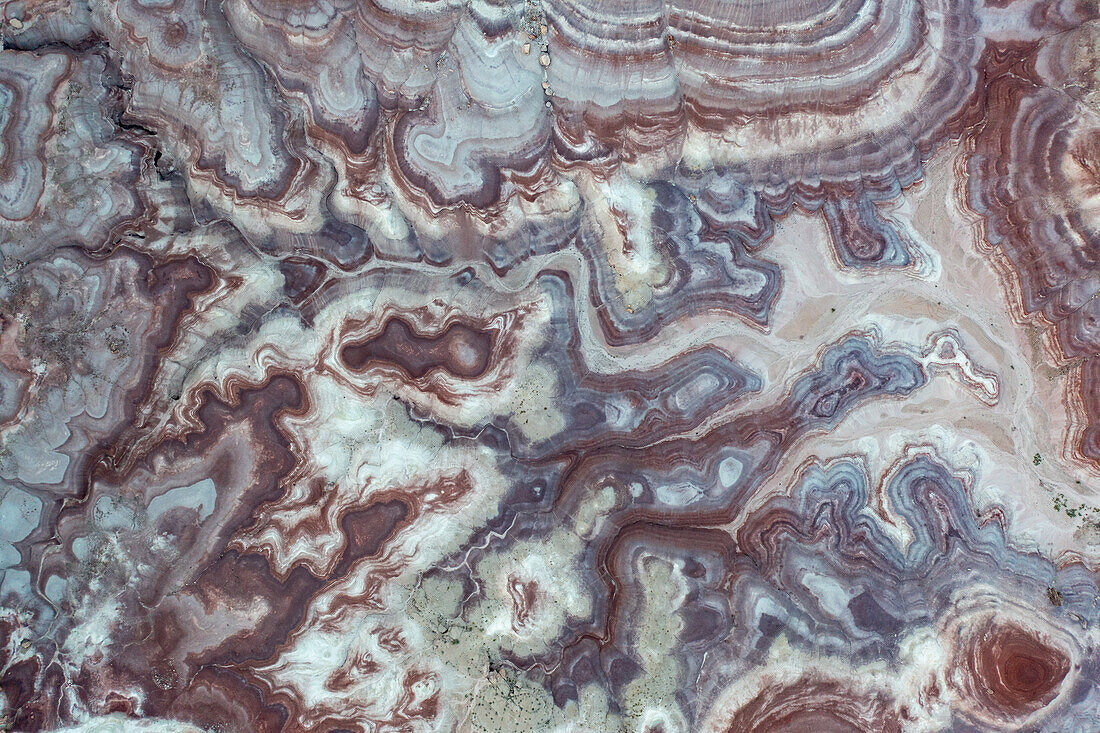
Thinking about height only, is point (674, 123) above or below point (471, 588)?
above

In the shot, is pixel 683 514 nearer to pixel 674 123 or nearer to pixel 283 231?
pixel 674 123

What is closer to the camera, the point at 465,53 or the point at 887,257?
the point at 465,53

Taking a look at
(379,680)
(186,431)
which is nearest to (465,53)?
(186,431)

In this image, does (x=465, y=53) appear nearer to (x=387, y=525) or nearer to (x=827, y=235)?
(x=827, y=235)

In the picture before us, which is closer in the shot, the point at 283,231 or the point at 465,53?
the point at 465,53

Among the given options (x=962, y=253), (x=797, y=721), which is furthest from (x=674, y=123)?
(x=797, y=721)

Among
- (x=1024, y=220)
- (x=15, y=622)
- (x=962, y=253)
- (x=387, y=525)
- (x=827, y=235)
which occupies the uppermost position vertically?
(x=1024, y=220)
